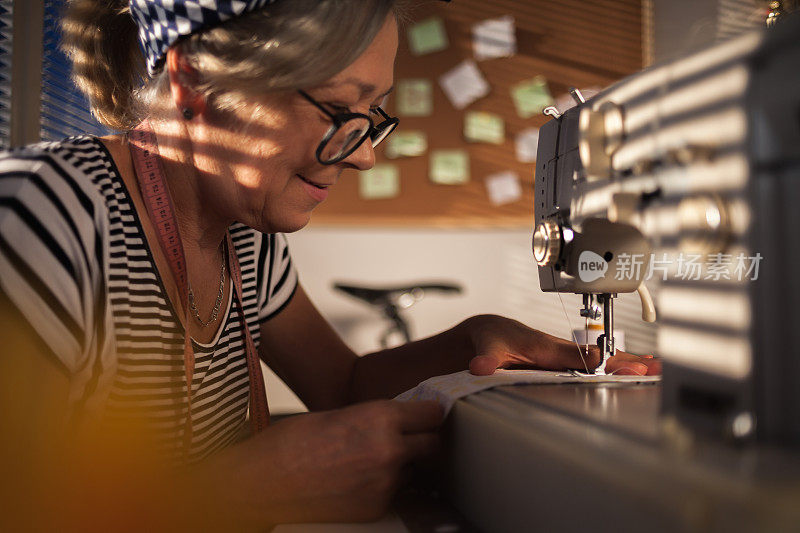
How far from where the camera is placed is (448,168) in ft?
9.96

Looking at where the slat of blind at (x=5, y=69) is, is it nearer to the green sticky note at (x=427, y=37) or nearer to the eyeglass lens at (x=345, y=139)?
the eyeglass lens at (x=345, y=139)

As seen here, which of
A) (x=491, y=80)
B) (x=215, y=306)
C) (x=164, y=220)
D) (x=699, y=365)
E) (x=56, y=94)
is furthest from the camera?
(x=491, y=80)

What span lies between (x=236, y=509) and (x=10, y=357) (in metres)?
0.28

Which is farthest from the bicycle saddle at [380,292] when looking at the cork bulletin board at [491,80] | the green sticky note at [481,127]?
the green sticky note at [481,127]

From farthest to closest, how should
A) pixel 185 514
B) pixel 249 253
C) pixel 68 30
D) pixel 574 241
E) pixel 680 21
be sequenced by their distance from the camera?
pixel 680 21 < pixel 249 253 < pixel 68 30 < pixel 574 241 < pixel 185 514

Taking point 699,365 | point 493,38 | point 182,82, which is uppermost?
point 493,38

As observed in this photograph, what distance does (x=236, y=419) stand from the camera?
3.39 feet

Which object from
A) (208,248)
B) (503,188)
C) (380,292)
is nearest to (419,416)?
(208,248)

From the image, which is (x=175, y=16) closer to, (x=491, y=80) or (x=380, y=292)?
(x=380, y=292)

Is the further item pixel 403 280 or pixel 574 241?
pixel 403 280

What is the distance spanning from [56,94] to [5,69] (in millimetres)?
166

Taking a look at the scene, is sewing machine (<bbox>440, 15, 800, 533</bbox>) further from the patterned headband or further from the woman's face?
the patterned headband

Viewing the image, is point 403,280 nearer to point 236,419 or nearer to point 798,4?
point 236,419

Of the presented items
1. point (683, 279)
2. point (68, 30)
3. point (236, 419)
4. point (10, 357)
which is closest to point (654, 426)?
point (683, 279)
